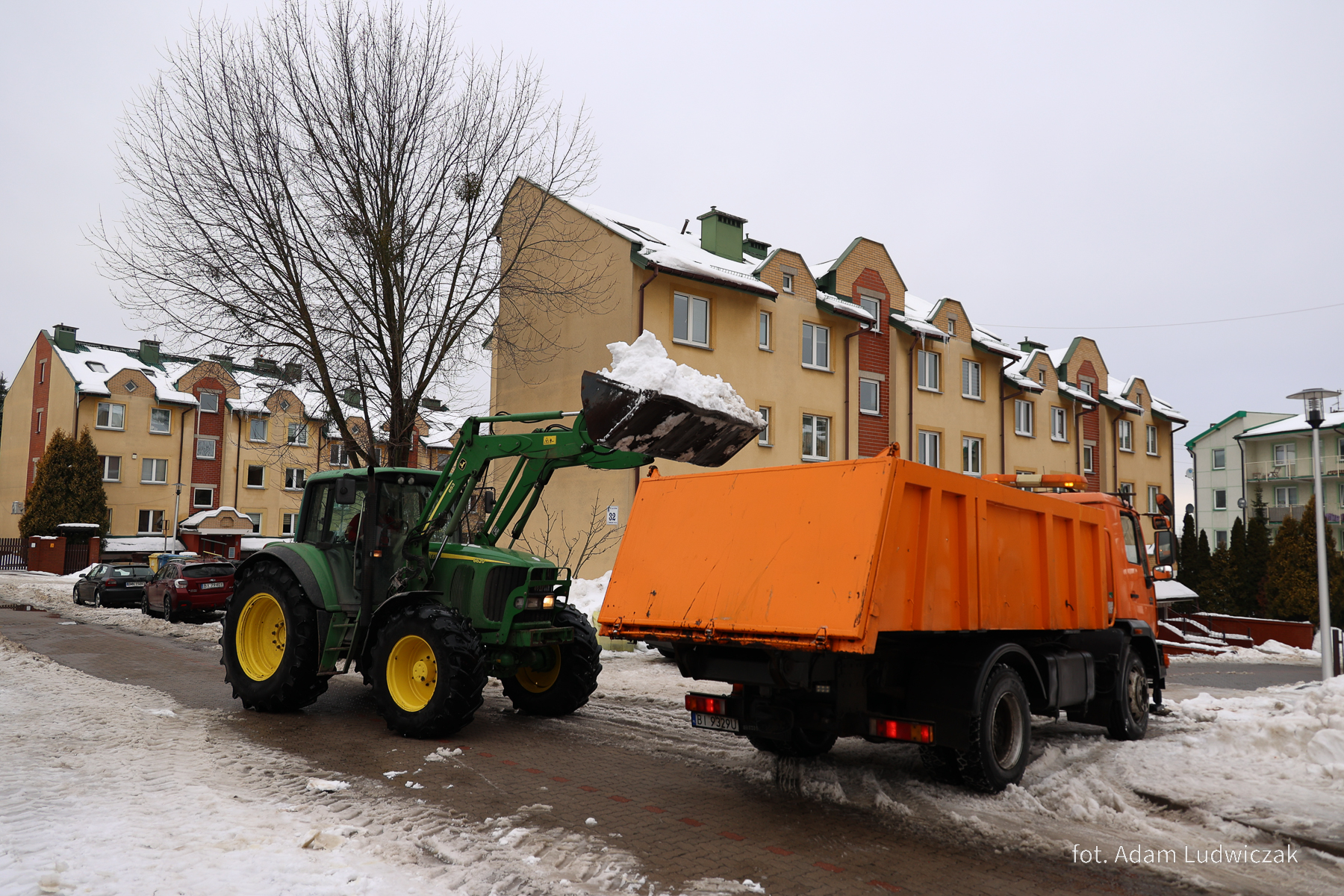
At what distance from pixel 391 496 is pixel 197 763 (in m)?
3.41

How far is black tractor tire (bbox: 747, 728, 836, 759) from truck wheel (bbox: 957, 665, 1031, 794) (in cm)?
140

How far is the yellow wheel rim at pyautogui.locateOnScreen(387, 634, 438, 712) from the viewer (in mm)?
8539

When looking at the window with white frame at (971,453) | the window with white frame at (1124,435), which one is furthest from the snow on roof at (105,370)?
the window with white frame at (1124,435)

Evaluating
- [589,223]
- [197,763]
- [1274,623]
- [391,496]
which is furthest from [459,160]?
[1274,623]

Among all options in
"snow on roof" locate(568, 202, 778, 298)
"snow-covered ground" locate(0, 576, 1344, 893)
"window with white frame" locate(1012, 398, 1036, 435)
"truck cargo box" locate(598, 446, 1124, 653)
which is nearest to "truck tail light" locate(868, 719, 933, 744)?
"snow-covered ground" locate(0, 576, 1344, 893)

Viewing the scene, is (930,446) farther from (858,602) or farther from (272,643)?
(858,602)

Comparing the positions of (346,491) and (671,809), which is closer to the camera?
(671,809)

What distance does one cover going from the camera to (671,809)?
20.3 feet

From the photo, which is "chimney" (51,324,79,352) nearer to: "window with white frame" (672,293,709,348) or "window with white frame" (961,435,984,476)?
"window with white frame" (672,293,709,348)

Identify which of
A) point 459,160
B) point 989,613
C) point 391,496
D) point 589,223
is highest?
point 589,223

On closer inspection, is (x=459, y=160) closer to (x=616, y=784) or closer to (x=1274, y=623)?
(x=616, y=784)

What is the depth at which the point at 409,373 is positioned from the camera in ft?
57.1

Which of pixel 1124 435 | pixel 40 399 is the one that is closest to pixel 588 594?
pixel 1124 435

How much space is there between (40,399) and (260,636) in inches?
1908
